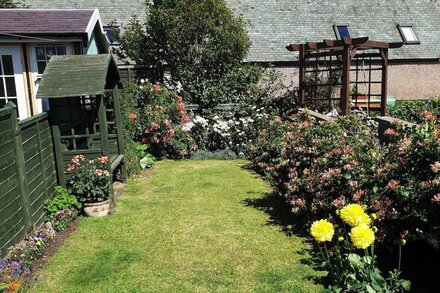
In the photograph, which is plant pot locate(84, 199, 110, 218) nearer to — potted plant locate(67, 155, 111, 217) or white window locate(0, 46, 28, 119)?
potted plant locate(67, 155, 111, 217)

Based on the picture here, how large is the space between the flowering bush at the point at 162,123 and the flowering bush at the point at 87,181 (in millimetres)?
3870

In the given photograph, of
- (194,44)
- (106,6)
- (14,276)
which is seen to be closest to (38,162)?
(14,276)

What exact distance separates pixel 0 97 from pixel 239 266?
290 inches

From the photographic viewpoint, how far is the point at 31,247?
5.14 metres

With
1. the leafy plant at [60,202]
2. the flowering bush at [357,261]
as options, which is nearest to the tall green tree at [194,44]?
the leafy plant at [60,202]

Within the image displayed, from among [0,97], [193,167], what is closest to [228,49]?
[193,167]

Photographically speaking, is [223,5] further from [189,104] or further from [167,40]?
[189,104]

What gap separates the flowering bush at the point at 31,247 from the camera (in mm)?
4828

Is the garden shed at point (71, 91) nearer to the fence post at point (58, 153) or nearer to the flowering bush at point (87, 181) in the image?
the fence post at point (58, 153)

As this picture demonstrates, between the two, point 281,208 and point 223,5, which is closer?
point 281,208

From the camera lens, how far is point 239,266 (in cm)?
491

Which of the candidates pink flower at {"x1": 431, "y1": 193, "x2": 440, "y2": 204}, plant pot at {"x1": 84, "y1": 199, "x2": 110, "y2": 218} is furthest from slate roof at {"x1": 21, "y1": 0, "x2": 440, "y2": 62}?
pink flower at {"x1": 431, "y1": 193, "x2": 440, "y2": 204}

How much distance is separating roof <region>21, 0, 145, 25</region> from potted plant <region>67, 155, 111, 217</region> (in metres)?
16.3

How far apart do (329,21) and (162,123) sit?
49.4ft
